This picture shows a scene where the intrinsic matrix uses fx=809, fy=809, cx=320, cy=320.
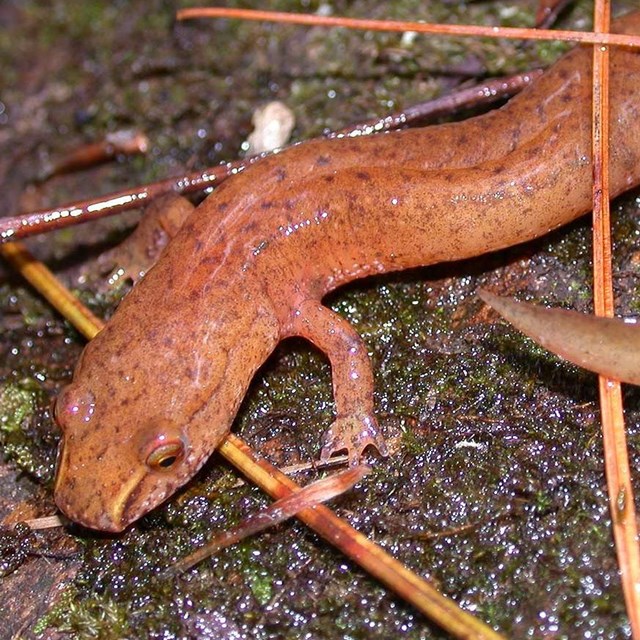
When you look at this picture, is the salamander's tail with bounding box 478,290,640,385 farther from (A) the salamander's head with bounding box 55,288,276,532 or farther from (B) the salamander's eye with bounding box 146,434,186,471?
(B) the salamander's eye with bounding box 146,434,186,471

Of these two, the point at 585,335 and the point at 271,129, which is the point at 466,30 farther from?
the point at 585,335

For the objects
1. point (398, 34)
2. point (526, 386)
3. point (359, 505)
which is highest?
point (398, 34)

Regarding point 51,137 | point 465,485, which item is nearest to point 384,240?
point 465,485

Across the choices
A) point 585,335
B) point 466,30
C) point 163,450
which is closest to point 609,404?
point 585,335

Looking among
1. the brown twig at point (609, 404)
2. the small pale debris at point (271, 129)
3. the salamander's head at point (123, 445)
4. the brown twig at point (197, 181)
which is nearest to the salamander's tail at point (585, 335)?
the brown twig at point (609, 404)

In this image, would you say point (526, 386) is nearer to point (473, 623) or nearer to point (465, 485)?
point (465, 485)

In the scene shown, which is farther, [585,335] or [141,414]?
[141,414]

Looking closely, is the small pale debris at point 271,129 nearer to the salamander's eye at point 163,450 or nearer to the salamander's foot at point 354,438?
the salamander's foot at point 354,438
